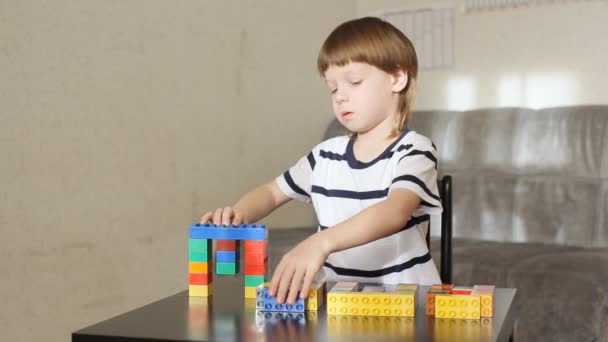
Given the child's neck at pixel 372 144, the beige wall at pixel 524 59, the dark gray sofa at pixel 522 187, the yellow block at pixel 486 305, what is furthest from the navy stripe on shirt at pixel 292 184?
the beige wall at pixel 524 59

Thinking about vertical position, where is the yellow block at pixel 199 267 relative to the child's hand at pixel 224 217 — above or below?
below

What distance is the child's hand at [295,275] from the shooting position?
1032mm

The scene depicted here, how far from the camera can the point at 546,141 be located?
316cm

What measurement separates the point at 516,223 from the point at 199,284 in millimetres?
2166

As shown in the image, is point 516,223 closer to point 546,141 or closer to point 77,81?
point 546,141

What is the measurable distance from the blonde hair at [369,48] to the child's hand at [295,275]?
0.49 meters

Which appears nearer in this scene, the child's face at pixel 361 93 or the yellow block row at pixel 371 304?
the yellow block row at pixel 371 304

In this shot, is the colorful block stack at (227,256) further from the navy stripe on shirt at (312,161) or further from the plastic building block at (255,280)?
the navy stripe on shirt at (312,161)

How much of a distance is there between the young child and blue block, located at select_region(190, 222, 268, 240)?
0.12m

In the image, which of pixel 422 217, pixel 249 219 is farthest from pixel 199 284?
pixel 422 217

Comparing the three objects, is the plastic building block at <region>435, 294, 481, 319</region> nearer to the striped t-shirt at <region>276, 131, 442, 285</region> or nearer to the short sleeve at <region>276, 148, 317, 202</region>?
the striped t-shirt at <region>276, 131, 442, 285</region>

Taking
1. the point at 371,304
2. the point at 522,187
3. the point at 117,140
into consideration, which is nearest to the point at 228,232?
the point at 371,304

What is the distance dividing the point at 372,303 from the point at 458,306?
11cm

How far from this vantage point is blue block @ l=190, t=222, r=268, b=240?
1.18 m
